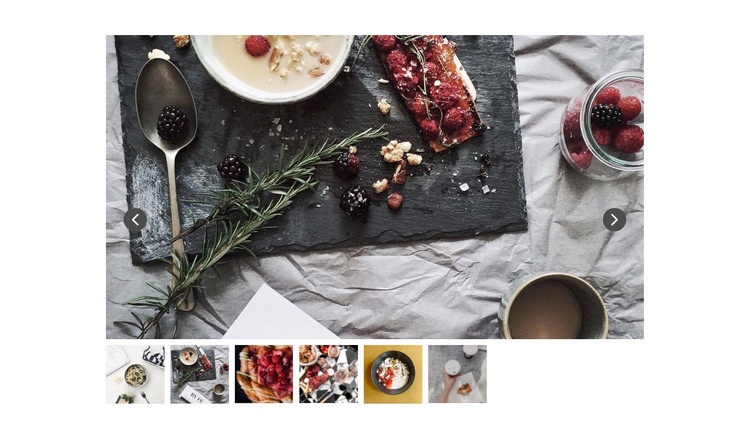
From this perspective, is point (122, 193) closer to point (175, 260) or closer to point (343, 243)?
point (175, 260)

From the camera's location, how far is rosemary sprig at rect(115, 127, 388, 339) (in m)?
0.98

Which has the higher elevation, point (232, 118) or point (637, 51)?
point (637, 51)

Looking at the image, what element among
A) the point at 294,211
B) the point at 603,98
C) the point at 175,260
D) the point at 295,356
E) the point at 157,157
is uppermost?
the point at 603,98

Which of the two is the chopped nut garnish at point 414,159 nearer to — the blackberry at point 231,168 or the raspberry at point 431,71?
the raspberry at point 431,71

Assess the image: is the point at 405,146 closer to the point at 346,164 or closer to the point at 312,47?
the point at 346,164

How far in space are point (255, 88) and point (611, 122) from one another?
741 millimetres

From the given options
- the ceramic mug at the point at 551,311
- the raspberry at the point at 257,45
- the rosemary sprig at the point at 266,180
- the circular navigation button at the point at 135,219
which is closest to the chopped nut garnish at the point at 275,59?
the raspberry at the point at 257,45

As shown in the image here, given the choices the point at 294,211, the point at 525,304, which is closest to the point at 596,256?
the point at 525,304

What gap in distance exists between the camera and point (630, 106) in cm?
98

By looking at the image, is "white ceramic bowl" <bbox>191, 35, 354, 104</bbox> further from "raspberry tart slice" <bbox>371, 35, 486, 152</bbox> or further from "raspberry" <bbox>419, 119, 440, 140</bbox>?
"raspberry" <bbox>419, 119, 440, 140</bbox>

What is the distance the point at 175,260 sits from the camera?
3.26 ft

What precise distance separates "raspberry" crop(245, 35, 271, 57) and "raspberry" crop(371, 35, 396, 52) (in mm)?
226

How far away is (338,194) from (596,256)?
587mm

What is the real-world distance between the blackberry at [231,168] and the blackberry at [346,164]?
201mm
